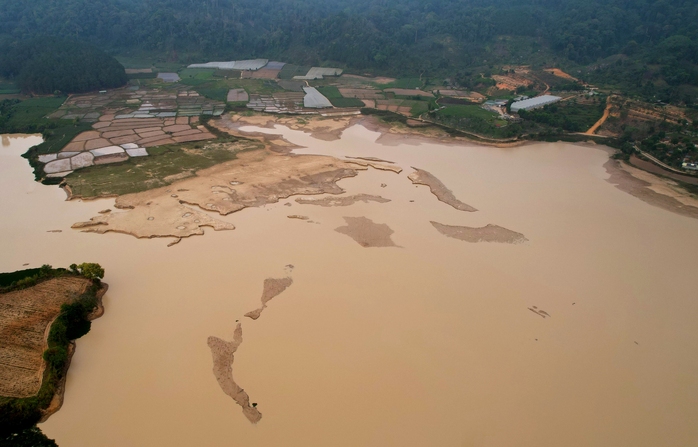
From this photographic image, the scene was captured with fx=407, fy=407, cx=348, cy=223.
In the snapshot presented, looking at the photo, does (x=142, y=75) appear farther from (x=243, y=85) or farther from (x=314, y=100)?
(x=314, y=100)

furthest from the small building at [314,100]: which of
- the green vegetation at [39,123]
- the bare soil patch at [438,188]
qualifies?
the green vegetation at [39,123]

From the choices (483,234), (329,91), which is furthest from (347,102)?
(483,234)

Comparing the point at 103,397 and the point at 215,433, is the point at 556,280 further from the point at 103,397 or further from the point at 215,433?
the point at 103,397

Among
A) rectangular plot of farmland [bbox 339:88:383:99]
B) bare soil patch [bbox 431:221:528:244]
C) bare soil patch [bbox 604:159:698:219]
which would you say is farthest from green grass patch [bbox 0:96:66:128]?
bare soil patch [bbox 604:159:698:219]

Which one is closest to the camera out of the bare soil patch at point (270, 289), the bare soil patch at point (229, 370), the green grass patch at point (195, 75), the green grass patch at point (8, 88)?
the bare soil patch at point (229, 370)

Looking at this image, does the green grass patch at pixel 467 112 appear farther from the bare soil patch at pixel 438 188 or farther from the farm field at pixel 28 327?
the farm field at pixel 28 327

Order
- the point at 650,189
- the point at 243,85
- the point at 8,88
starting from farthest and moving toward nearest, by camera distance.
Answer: the point at 243,85, the point at 8,88, the point at 650,189
